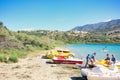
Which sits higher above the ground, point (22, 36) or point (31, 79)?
point (22, 36)

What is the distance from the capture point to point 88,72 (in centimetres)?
1712

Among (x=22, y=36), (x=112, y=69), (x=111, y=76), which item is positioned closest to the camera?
(x=111, y=76)

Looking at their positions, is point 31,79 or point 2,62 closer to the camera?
point 31,79

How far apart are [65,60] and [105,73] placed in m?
11.7

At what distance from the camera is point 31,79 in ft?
59.7

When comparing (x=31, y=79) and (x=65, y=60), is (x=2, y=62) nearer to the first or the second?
(x=65, y=60)

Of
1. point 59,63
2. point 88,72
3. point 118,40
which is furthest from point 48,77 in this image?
point 118,40

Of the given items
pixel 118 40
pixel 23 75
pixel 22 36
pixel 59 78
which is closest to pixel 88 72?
pixel 59 78

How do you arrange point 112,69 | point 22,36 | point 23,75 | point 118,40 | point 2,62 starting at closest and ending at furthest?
point 112,69 < point 23,75 < point 2,62 < point 22,36 < point 118,40

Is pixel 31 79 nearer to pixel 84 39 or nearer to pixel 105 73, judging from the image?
pixel 105 73

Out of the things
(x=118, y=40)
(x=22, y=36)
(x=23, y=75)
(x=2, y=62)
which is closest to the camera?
(x=23, y=75)

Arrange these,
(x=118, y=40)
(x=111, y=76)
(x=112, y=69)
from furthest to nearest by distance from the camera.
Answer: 1. (x=118, y=40)
2. (x=112, y=69)
3. (x=111, y=76)

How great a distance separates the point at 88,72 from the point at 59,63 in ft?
38.1

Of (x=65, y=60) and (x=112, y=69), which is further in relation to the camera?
(x=65, y=60)
